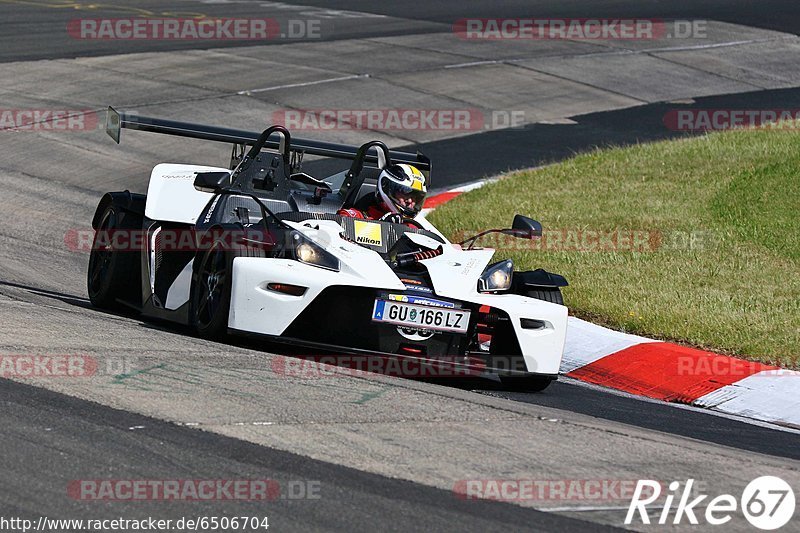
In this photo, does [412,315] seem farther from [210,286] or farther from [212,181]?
[212,181]

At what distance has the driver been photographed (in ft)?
31.2

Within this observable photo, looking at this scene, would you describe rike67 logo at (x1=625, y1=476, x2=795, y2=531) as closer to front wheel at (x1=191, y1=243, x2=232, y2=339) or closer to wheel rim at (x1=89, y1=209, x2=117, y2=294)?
front wheel at (x1=191, y1=243, x2=232, y2=339)

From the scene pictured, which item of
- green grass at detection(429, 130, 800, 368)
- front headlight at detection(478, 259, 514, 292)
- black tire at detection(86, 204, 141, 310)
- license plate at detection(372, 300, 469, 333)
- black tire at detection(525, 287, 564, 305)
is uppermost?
front headlight at detection(478, 259, 514, 292)

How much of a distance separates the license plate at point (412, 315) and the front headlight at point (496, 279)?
1.45 ft

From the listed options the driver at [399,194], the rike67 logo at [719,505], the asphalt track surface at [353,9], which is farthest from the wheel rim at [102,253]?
the asphalt track surface at [353,9]

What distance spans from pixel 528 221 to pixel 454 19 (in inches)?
811

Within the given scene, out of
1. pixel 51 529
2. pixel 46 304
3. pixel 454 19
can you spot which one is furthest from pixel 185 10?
pixel 51 529

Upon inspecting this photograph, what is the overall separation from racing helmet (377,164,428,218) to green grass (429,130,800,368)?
2.08 metres

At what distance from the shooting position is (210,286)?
880 centimetres

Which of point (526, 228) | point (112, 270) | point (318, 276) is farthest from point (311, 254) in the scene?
point (112, 270)

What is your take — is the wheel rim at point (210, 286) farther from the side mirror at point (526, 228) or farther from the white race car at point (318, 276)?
the side mirror at point (526, 228)

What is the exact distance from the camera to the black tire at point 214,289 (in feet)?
27.7

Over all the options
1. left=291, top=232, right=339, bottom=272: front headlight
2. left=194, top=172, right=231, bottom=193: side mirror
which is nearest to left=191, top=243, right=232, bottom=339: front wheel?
left=291, top=232, right=339, bottom=272: front headlight

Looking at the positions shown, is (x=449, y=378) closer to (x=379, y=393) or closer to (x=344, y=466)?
(x=379, y=393)
